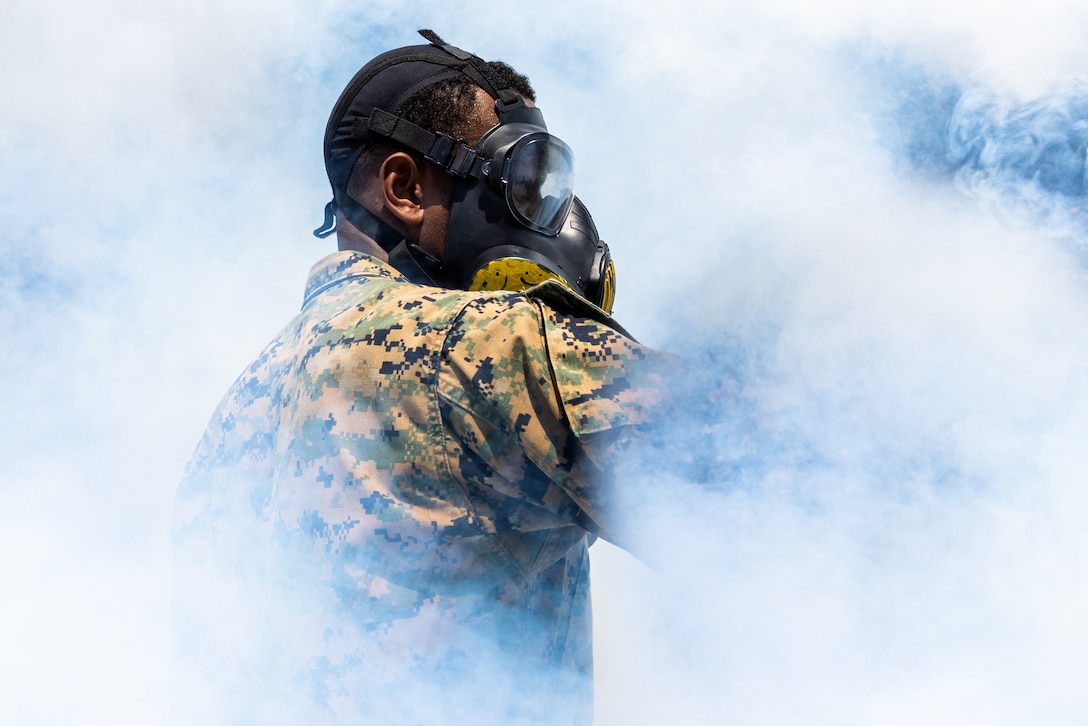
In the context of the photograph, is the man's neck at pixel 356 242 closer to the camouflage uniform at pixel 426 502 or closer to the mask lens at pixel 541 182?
the camouflage uniform at pixel 426 502

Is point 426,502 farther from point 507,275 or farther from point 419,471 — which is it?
point 507,275

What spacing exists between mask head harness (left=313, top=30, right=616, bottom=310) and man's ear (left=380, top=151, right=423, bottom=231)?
0.13 feet

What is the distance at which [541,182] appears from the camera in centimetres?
277

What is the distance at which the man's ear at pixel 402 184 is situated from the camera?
274 centimetres

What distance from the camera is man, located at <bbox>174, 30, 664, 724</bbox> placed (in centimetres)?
211

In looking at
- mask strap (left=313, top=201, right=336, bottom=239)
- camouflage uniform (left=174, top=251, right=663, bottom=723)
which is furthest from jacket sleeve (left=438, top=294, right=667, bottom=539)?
mask strap (left=313, top=201, right=336, bottom=239)

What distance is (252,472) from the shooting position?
252cm

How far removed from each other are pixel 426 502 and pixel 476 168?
2.94 feet

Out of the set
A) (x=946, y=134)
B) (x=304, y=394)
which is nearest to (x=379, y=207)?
(x=304, y=394)

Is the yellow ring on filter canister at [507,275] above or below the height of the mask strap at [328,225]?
below

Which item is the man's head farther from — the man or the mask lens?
the mask lens

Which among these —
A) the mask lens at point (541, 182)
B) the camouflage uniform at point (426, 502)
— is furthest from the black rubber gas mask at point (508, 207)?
the camouflage uniform at point (426, 502)

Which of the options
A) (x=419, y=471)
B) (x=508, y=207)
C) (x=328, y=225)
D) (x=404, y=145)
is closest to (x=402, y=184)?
(x=404, y=145)

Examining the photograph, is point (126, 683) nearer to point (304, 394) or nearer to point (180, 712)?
point (180, 712)
